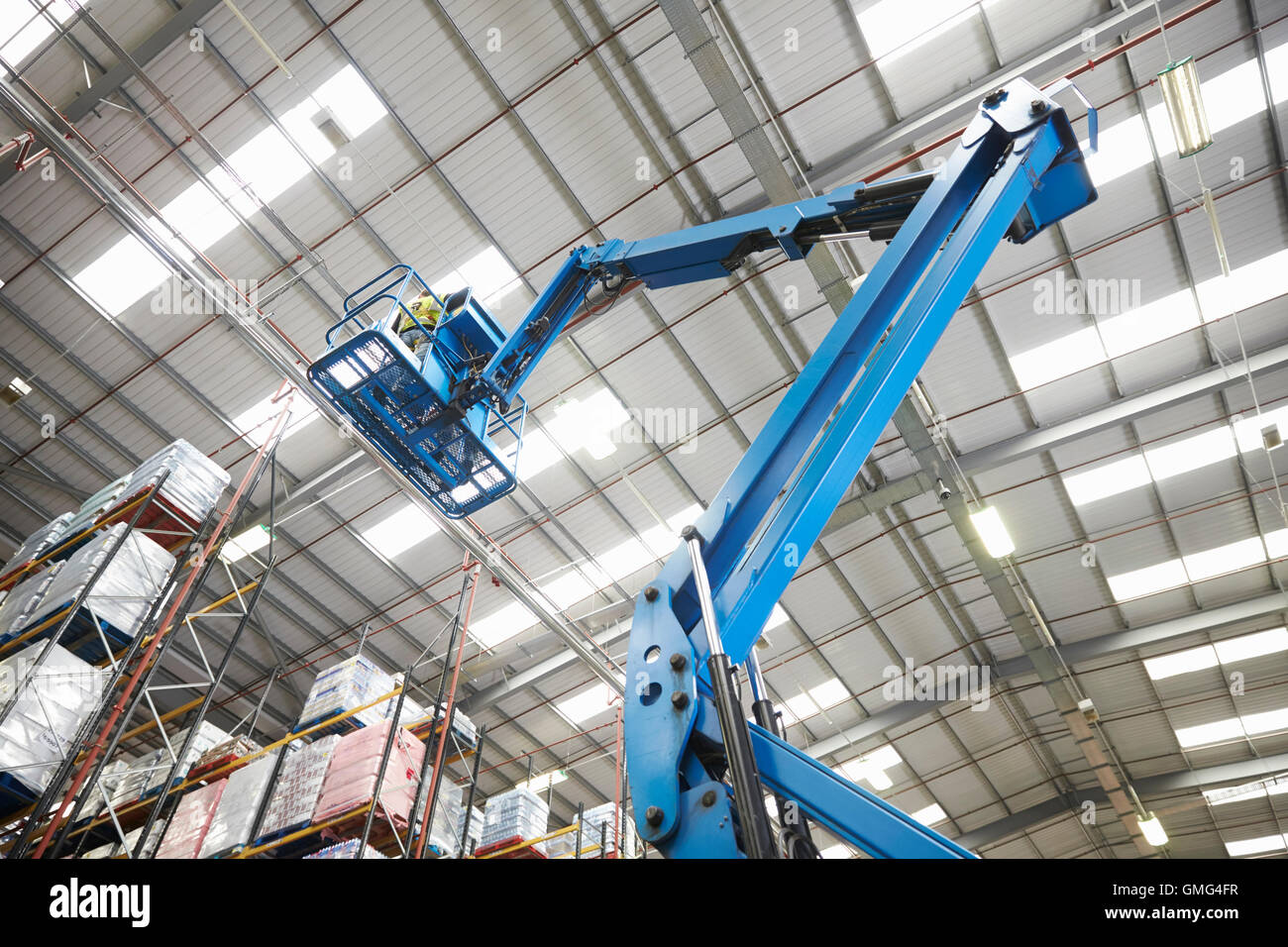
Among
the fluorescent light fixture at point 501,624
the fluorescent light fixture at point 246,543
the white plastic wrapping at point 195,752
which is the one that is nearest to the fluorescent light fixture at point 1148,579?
the fluorescent light fixture at point 501,624

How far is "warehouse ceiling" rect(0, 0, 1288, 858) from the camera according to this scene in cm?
1077

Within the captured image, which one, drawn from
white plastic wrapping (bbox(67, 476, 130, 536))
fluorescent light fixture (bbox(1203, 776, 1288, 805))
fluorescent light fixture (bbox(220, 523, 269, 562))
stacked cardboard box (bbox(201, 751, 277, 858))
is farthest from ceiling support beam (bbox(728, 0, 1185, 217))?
fluorescent light fixture (bbox(1203, 776, 1288, 805))

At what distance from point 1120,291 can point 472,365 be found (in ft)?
35.2

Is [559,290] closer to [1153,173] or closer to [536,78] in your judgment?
[536,78]

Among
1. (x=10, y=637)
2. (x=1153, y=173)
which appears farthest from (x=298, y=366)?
(x=1153, y=173)

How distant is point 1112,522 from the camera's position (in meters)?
14.9

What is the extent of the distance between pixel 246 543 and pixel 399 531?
9.97ft

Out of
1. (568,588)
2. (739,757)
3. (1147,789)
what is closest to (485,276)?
(568,588)

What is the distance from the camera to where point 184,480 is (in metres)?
10.8

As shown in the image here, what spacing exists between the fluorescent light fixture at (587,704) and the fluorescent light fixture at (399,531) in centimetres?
533

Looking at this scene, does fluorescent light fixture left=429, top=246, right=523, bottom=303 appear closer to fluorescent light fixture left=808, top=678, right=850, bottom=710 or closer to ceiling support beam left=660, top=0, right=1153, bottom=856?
ceiling support beam left=660, top=0, right=1153, bottom=856

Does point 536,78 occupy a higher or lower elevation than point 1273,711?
higher

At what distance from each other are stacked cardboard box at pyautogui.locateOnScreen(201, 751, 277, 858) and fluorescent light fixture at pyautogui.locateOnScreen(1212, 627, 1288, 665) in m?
18.6

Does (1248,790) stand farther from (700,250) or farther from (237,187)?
(237,187)
